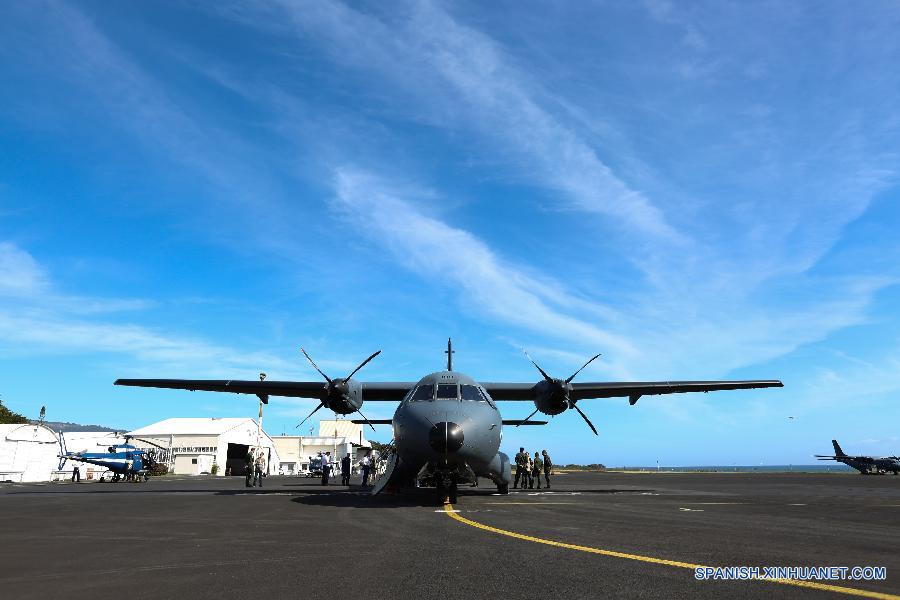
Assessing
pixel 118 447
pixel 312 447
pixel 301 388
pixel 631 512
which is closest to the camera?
pixel 631 512

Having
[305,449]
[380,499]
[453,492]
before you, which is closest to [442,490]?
[453,492]

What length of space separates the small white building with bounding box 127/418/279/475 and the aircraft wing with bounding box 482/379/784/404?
162ft

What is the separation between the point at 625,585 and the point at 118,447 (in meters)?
50.1

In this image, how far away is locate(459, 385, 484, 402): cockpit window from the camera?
15.9 meters

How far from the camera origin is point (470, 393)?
52.9ft

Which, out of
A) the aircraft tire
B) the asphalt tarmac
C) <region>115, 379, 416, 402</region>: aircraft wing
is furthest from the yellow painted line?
<region>115, 379, 416, 402</region>: aircraft wing

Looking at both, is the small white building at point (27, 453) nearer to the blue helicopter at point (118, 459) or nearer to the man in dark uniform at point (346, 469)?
the blue helicopter at point (118, 459)

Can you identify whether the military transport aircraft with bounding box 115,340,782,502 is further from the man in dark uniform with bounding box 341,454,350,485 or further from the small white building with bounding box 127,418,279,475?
the small white building with bounding box 127,418,279,475

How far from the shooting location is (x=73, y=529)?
9883 mm

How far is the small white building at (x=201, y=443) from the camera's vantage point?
6612 cm

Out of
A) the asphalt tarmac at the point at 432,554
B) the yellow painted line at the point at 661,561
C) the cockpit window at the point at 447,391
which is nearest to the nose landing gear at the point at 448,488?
Answer: the cockpit window at the point at 447,391

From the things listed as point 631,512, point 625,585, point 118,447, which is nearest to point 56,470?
point 118,447

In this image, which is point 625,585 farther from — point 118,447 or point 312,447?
point 312,447

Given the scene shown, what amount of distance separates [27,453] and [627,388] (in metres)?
50.0
